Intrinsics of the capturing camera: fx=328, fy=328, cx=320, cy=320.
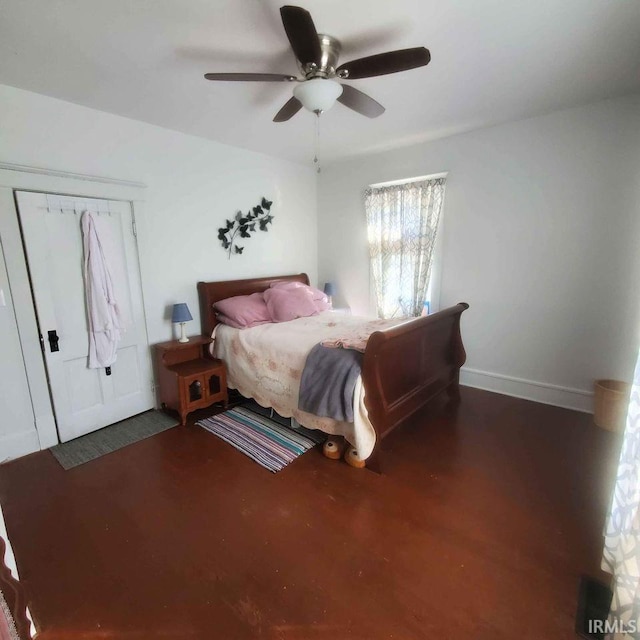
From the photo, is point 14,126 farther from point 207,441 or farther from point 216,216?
point 207,441

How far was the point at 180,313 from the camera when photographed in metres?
3.04

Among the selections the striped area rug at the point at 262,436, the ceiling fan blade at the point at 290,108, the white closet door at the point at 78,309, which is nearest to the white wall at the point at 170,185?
the white closet door at the point at 78,309

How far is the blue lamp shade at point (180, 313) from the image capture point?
119 inches

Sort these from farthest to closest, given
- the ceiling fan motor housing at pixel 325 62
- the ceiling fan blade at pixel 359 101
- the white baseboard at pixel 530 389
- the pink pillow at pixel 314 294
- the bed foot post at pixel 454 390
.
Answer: the pink pillow at pixel 314 294
the bed foot post at pixel 454 390
the white baseboard at pixel 530 389
the ceiling fan blade at pixel 359 101
the ceiling fan motor housing at pixel 325 62

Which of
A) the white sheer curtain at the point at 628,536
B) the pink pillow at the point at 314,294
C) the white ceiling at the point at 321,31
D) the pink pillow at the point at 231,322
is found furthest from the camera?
the pink pillow at the point at 314,294

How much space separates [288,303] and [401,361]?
1456 mm

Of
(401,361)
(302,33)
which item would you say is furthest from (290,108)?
(401,361)

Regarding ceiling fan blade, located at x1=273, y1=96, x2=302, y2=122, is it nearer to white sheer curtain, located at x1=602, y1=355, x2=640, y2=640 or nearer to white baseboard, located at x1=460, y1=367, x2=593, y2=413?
white sheer curtain, located at x1=602, y1=355, x2=640, y2=640

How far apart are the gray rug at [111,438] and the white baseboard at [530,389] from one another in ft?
10.0

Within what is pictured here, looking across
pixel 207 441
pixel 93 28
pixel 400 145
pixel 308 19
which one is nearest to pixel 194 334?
pixel 207 441

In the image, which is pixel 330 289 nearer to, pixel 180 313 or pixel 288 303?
pixel 288 303

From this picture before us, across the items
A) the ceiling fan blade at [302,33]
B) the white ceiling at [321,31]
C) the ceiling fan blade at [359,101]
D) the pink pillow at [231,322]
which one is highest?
the white ceiling at [321,31]

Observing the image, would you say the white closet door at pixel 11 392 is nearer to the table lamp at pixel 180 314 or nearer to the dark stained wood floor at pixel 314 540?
the dark stained wood floor at pixel 314 540

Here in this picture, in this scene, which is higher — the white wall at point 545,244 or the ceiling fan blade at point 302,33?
the ceiling fan blade at point 302,33
